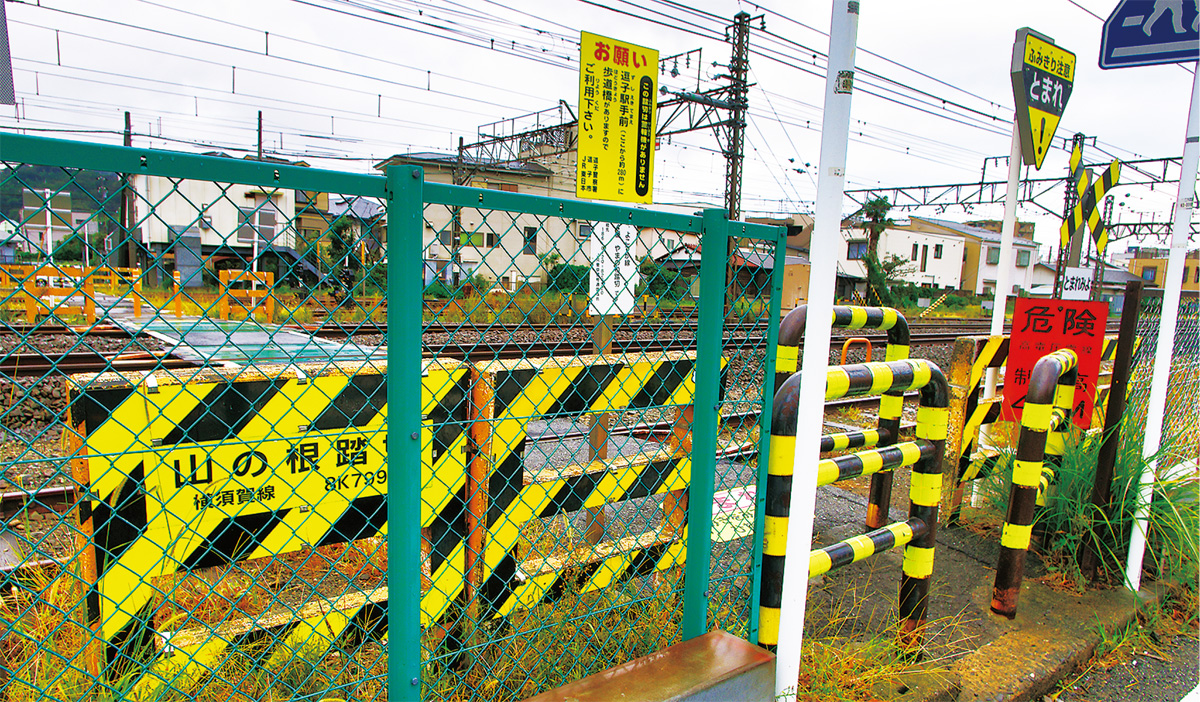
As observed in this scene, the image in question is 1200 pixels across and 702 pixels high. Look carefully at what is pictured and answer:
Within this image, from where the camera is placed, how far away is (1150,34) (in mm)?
3779

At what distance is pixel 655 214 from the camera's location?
7.23 feet

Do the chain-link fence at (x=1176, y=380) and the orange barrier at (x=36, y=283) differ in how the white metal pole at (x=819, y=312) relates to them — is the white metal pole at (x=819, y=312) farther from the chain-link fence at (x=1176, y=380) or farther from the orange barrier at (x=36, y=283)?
the chain-link fence at (x=1176, y=380)

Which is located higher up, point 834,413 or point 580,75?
point 580,75

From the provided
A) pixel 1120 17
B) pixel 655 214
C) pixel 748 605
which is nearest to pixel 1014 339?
pixel 1120 17

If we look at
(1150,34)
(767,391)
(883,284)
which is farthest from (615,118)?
(883,284)

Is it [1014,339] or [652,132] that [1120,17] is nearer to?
[1014,339]

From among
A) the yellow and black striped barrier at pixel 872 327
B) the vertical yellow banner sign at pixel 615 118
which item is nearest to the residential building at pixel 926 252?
the vertical yellow banner sign at pixel 615 118

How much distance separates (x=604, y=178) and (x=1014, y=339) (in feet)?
9.26

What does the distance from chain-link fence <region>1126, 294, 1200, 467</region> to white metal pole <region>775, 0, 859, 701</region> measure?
106 inches

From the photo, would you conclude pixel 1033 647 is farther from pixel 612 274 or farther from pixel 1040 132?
pixel 1040 132

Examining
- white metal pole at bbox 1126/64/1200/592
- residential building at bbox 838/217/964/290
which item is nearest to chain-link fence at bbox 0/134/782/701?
white metal pole at bbox 1126/64/1200/592

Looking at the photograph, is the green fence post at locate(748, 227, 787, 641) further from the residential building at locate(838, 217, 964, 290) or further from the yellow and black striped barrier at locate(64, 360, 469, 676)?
the residential building at locate(838, 217, 964, 290)

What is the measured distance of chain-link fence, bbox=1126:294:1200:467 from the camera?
13.1 feet

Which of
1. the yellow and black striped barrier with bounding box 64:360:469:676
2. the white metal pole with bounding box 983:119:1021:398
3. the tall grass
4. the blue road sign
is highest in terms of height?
the blue road sign
